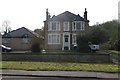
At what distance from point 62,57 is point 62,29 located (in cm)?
2917

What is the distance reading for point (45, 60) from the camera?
A: 93.6 ft

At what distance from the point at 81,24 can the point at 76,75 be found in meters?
40.5

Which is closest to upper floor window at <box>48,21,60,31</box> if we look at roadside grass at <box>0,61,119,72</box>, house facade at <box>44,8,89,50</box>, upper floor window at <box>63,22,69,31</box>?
house facade at <box>44,8,89,50</box>

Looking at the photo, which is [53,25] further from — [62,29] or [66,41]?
[66,41]

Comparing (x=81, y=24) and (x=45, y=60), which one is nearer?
(x=45, y=60)

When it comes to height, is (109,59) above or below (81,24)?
below

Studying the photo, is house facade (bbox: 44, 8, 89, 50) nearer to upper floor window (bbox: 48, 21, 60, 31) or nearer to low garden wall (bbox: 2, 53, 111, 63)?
upper floor window (bbox: 48, 21, 60, 31)

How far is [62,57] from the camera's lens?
28234mm

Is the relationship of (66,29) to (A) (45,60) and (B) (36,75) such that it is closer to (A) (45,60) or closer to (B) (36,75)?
(A) (45,60)

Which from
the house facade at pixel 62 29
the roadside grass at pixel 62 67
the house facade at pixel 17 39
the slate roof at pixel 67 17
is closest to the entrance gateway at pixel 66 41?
the house facade at pixel 62 29

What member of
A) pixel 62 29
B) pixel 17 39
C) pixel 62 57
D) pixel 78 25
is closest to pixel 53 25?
pixel 62 29

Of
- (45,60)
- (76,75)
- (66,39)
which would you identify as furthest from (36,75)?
(66,39)

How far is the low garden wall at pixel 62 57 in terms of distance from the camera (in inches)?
1090

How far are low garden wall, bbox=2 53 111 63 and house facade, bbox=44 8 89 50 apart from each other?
1058 inches
